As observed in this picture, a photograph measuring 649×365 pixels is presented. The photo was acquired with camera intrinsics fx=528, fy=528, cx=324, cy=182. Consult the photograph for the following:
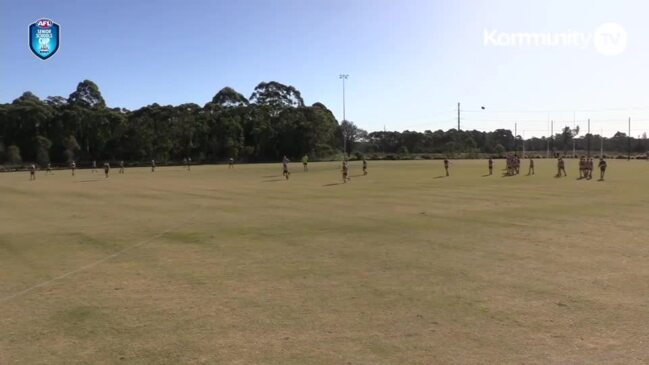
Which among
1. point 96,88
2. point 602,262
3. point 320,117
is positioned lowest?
point 602,262

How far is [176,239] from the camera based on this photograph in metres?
14.5

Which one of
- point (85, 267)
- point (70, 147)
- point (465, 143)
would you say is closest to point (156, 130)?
point (70, 147)

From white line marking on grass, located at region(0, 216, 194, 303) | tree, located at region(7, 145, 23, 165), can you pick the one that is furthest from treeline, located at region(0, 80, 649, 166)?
white line marking on grass, located at region(0, 216, 194, 303)

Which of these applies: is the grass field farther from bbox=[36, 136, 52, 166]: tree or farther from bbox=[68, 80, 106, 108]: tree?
bbox=[68, 80, 106, 108]: tree

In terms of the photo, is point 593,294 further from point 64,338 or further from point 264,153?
point 264,153

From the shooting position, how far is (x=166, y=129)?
101062 millimetres

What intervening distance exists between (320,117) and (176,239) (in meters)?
94.6

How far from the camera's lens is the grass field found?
20.3 ft

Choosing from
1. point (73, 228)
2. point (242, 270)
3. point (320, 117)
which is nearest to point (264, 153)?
point (320, 117)

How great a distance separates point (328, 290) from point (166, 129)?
97858 millimetres

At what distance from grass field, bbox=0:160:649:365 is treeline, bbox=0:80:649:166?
84.0 meters

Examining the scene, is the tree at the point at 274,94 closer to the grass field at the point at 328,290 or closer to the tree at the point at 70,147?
the tree at the point at 70,147

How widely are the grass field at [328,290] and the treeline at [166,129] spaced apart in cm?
8403

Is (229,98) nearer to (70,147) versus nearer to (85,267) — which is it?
(70,147)
